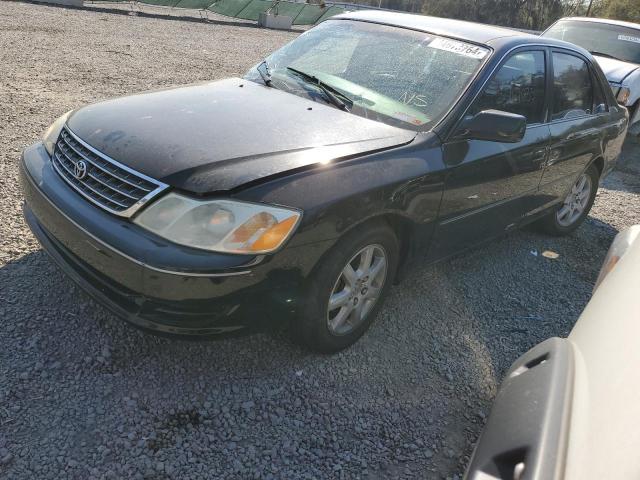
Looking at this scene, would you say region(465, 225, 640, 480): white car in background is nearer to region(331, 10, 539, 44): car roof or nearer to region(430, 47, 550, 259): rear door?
region(430, 47, 550, 259): rear door

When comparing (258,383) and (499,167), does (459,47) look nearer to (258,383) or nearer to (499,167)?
(499,167)

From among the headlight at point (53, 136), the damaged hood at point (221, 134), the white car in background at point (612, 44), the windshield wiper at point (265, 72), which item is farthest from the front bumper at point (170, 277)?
the white car in background at point (612, 44)

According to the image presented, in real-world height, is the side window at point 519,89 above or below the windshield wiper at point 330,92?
above

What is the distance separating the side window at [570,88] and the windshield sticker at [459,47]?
941 millimetres

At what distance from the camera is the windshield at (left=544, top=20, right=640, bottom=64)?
8.36m

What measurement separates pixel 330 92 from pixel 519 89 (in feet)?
4.34

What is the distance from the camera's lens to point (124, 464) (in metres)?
2.07

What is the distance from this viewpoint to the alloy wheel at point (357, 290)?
8.83ft

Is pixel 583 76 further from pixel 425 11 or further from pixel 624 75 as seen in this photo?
pixel 425 11

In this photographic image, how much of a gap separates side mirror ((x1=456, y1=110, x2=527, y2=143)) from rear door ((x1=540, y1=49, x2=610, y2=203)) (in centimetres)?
108

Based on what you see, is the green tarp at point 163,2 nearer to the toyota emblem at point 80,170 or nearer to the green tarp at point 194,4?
the green tarp at point 194,4

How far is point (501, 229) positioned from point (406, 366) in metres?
1.45

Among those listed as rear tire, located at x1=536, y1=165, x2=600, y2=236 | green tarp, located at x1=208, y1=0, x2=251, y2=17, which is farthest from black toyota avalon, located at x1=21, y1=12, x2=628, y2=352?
green tarp, located at x1=208, y1=0, x2=251, y2=17

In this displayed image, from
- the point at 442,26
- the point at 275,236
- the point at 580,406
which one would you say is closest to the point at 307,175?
the point at 275,236
